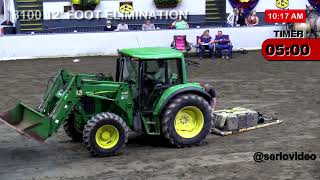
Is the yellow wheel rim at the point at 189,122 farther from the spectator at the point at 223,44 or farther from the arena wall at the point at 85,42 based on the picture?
the spectator at the point at 223,44

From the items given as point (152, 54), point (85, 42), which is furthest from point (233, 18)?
point (152, 54)

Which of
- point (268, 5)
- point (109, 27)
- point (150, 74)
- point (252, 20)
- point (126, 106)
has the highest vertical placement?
point (268, 5)

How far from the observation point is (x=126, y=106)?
10.3m

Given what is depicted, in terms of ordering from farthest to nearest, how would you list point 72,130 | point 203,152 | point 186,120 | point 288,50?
point 288,50 < point 72,130 < point 186,120 < point 203,152

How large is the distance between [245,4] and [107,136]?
74.2 feet

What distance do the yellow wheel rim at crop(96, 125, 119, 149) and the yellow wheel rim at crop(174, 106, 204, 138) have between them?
1176 millimetres

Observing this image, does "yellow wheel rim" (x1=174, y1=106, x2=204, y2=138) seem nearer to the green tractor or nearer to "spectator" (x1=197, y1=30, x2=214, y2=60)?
the green tractor

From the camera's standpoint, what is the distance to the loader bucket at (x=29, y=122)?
959 centimetres

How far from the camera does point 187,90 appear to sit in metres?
10.5

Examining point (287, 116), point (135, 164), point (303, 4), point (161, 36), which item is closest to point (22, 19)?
point (161, 36)

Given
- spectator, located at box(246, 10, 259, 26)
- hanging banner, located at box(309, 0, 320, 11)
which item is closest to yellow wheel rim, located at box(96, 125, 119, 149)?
spectator, located at box(246, 10, 259, 26)

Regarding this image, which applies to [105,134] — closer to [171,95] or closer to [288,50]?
[171,95]

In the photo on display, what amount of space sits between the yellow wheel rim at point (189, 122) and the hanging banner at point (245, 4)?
21.2m

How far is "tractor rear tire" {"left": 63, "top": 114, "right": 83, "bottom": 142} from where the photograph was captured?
35.9ft
